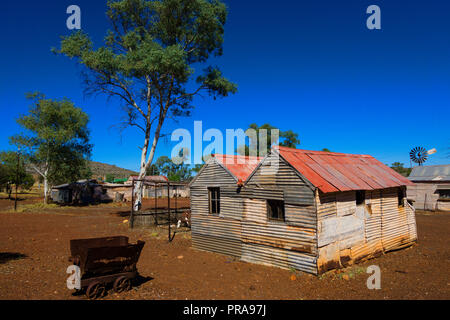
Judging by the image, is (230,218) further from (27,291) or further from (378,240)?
(27,291)

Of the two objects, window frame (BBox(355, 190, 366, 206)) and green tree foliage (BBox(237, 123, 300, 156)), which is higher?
green tree foliage (BBox(237, 123, 300, 156))

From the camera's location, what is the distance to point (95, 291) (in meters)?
8.36

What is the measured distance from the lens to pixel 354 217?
41.3 ft

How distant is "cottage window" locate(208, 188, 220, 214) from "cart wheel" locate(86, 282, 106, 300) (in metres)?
7.23

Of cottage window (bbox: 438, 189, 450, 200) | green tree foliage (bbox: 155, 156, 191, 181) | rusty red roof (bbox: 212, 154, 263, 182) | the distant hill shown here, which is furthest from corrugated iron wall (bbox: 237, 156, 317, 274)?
the distant hill

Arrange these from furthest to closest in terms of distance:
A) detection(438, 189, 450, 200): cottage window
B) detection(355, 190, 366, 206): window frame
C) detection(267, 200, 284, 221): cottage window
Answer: detection(438, 189, 450, 200): cottage window, detection(355, 190, 366, 206): window frame, detection(267, 200, 284, 221): cottage window

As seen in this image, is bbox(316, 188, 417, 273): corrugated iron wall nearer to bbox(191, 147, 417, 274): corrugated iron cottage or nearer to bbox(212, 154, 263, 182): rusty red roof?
bbox(191, 147, 417, 274): corrugated iron cottage

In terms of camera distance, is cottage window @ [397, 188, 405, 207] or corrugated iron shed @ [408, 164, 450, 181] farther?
corrugated iron shed @ [408, 164, 450, 181]

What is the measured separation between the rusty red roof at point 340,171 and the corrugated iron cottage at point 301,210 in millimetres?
56

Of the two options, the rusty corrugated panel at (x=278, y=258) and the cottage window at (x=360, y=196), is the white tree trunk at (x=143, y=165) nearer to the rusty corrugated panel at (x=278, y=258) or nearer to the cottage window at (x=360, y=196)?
the rusty corrugated panel at (x=278, y=258)

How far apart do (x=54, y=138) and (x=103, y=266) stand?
35.7 meters

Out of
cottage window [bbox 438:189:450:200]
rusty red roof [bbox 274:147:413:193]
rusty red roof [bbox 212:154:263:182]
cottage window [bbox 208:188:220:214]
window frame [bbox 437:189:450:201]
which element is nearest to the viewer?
rusty red roof [bbox 274:147:413:193]

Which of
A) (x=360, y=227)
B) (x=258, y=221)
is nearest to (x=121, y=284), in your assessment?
(x=258, y=221)

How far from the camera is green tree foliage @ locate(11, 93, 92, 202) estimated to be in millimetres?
37625
